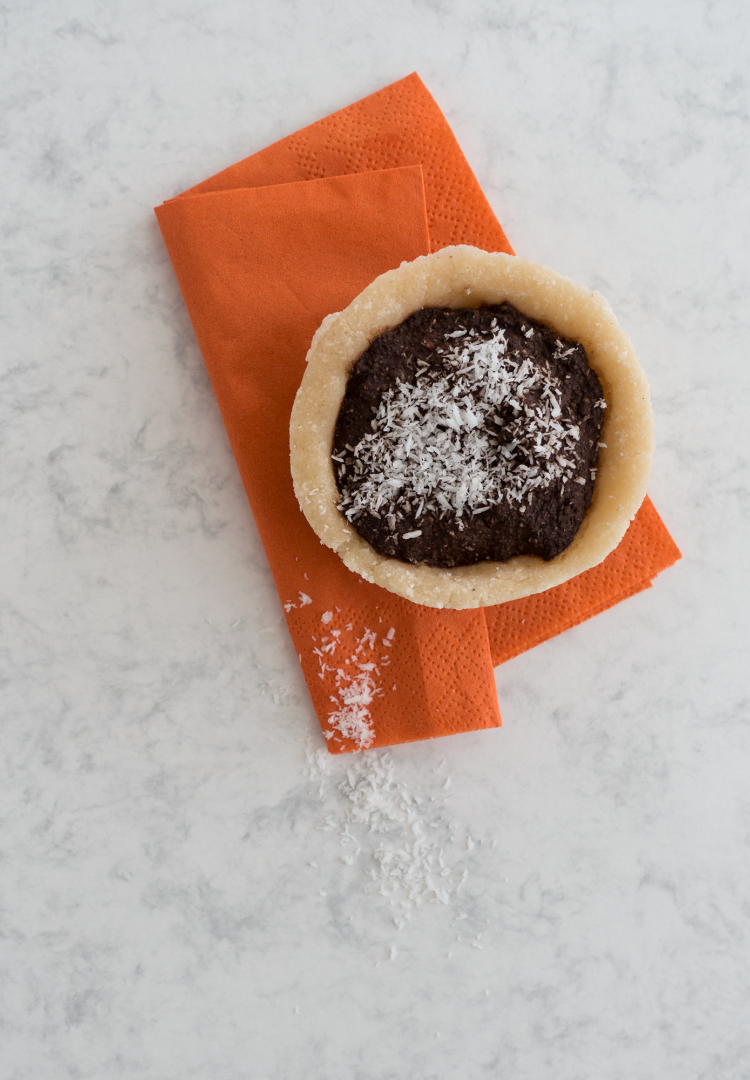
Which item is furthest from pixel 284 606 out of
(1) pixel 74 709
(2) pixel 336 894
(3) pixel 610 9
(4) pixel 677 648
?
(3) pixel 610 9

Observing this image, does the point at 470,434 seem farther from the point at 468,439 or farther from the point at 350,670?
the point at 350,670

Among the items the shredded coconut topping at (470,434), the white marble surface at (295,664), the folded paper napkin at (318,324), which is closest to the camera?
A: the shredded coconut topping at (470,434)

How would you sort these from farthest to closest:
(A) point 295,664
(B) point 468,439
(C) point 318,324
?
(A) point 295,664 < (C) point 318,324 < (B) point 468,439

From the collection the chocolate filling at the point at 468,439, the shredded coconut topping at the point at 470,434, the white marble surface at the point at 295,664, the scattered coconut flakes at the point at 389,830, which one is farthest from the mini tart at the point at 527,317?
the scattered coconut flakes at the point at 389,830

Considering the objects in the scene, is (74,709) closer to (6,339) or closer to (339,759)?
(339,759)

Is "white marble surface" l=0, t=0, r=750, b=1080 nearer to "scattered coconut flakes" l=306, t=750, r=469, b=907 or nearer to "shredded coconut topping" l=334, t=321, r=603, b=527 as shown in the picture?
"scattered coconut flakes" l=306, t=750, r=469, b=907

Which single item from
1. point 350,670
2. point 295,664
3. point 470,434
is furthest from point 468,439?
point 295,664

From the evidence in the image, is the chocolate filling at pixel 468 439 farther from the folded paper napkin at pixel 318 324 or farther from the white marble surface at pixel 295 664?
the white marble surface at pixel 295 664
